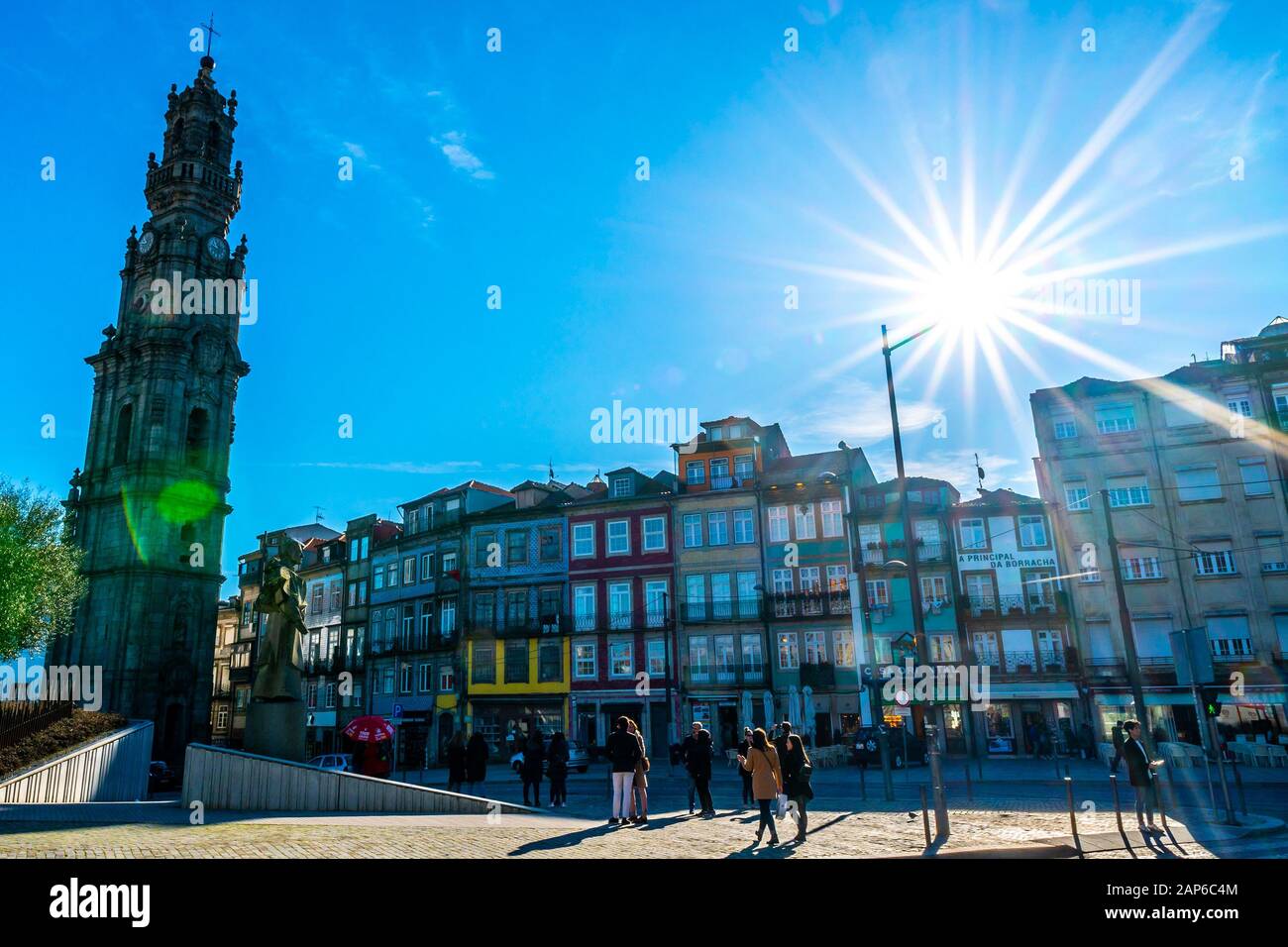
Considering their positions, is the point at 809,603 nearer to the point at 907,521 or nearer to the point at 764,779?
the point at 907,521

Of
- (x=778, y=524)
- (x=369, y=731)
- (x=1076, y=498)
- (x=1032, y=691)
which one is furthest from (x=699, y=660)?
(x=369, y=731)

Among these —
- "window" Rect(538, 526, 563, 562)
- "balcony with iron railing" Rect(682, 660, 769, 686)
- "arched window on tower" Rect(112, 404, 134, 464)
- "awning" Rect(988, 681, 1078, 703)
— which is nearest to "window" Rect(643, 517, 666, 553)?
"window" Rect(538, 526, 563, 562)

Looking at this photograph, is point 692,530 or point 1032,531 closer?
point 1032,531

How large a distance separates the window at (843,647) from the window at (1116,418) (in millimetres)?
15523

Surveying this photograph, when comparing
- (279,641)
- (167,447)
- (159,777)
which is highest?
(167,447)

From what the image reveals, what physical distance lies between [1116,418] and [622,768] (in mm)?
35073

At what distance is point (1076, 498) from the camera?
39.1 metres

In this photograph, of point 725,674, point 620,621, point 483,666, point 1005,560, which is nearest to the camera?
point 1005,560

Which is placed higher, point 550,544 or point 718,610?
point 550,544

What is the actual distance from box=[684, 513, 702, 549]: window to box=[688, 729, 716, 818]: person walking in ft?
89.5

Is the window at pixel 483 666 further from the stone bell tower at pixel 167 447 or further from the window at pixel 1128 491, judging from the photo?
the window at pixel 1128 491

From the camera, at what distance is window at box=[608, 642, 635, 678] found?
42094mm

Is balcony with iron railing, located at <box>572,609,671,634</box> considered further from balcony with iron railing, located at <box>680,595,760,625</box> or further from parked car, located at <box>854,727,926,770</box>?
parked car, located at <box>854,727,926,770</box>
